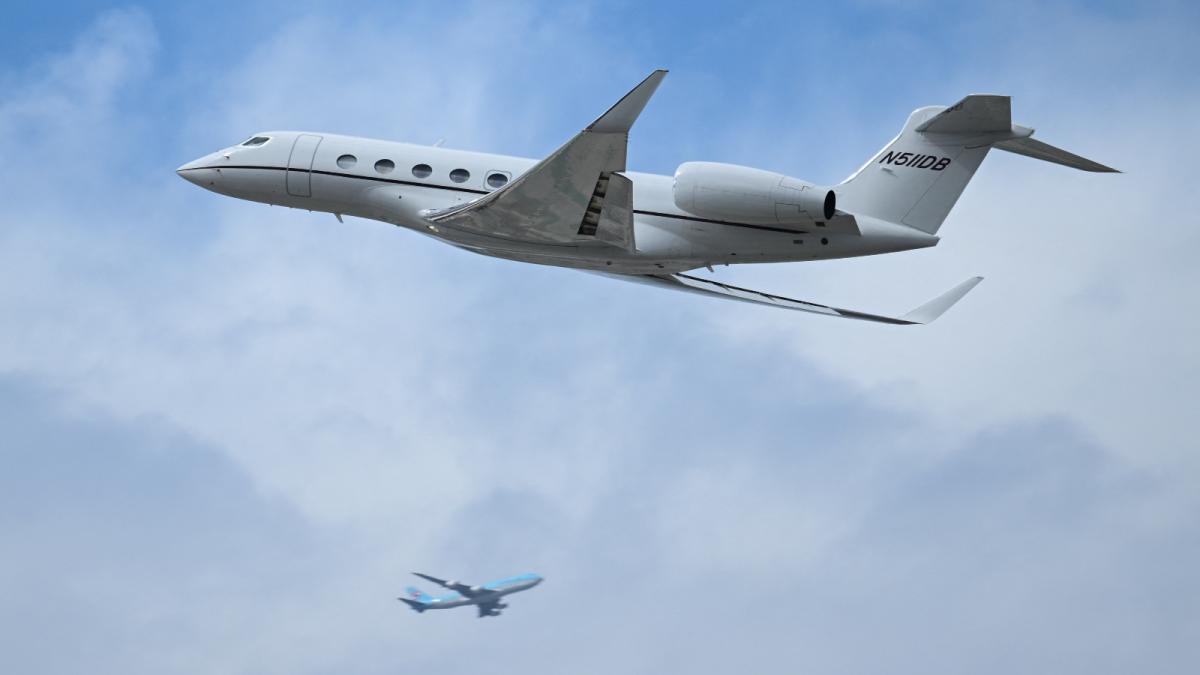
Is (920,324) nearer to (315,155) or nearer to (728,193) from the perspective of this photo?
(728,193)

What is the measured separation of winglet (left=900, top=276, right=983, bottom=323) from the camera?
26.1 metres

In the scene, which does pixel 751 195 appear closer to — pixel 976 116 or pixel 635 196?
pixel 635 196

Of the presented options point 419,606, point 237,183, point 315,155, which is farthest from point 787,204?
point 419,606

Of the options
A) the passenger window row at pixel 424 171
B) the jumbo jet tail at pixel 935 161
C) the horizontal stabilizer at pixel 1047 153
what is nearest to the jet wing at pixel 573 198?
the passenger window row at pixel 424 171

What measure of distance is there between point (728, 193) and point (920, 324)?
5.80 m

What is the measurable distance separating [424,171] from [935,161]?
29.5 ft

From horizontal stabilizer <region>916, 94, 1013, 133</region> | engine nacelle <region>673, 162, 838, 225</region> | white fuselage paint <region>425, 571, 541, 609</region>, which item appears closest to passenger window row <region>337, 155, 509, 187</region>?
engine nacelle <region>673, 162, 838, 225</region>

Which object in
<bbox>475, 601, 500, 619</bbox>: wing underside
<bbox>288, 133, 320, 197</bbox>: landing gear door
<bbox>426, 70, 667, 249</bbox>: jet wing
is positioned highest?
<bbox>475, 601, 500, 619</bbox>: wing underside

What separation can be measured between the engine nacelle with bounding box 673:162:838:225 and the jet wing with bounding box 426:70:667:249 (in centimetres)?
126

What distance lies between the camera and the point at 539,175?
70.6 feet

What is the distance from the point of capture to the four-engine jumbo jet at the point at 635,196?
22.3 m

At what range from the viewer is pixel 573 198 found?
21938 mm

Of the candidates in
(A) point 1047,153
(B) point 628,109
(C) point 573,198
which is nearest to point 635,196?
(C) point 573,198

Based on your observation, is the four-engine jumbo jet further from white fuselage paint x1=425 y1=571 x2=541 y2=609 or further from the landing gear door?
white fuselage paint x1=425 y1=571 x2=541 y2=609
